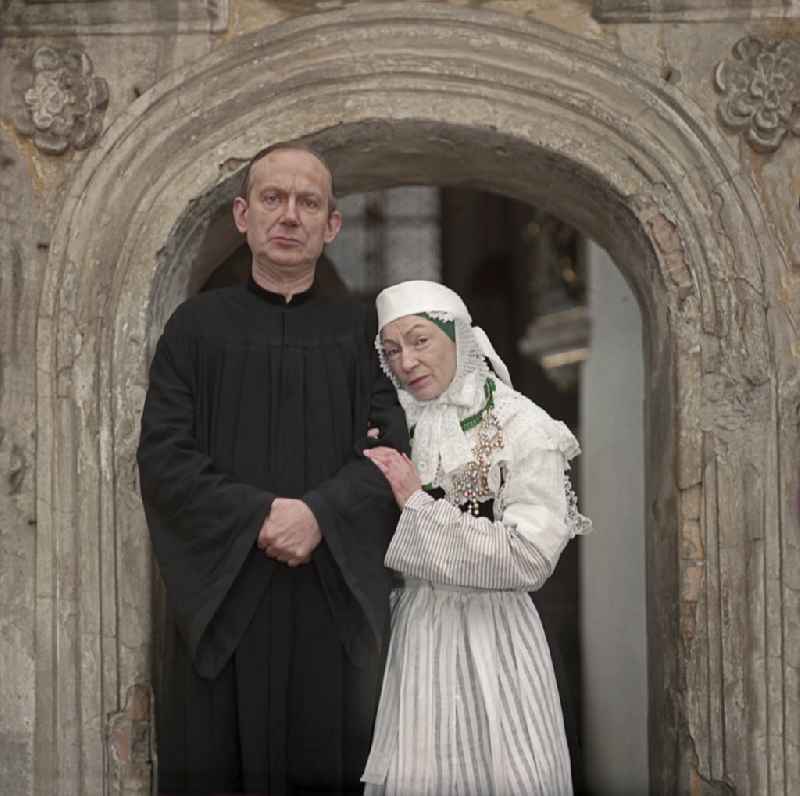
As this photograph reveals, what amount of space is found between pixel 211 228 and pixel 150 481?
4.55 feet

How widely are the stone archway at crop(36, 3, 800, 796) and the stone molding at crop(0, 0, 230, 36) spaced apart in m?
0.15

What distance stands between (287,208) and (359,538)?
0.89 metres

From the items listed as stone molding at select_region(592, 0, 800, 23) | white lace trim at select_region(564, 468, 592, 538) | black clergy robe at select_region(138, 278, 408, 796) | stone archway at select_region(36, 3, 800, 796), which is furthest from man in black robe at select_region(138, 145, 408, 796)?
stone molding at select_region(592, 0, 800, 23)

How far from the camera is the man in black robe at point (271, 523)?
4.02 m

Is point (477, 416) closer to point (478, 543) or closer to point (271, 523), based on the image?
point (478, 543)

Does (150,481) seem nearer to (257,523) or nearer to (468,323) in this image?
(257,523)

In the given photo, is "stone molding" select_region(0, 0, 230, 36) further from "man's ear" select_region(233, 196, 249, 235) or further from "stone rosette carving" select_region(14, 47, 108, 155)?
"man's ear" select_region(233, 196, 249, 235)

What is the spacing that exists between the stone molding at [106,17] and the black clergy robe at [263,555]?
4.41 feet

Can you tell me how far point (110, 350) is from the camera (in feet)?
16.3

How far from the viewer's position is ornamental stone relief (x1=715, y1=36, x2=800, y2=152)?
505 centimetres

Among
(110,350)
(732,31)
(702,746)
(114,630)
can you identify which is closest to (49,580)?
(114,630)

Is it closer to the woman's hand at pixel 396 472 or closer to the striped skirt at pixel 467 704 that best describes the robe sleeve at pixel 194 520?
the woman's hand at pixel 396 472

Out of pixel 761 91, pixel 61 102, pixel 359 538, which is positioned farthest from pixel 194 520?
pixel 761 91

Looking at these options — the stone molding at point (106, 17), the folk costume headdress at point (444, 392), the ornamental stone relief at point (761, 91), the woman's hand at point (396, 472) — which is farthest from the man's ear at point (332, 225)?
the ornamental stone relief at point (761, 91)
